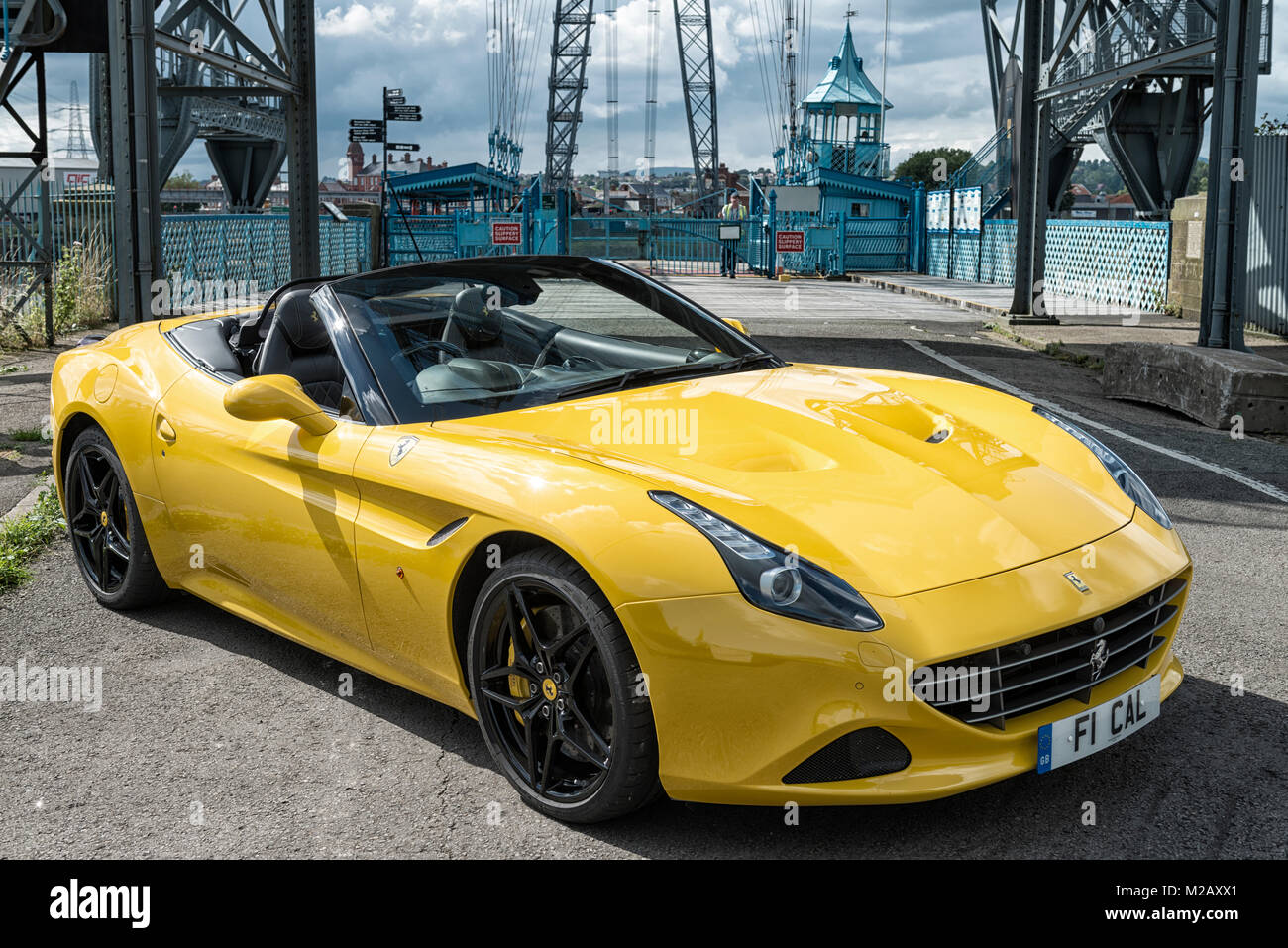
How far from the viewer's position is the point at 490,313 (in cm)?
424

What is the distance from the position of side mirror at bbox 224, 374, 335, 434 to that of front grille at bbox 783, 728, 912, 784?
1784 millimetres

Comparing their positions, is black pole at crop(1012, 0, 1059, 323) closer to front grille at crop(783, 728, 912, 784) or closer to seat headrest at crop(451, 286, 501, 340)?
seat headrest at crop(451, 286, 501, 340)

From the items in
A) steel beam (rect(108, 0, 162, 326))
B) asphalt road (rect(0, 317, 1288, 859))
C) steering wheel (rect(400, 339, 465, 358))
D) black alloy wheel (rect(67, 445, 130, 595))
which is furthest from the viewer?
steel beam (rect(108, 0, 162, 326))

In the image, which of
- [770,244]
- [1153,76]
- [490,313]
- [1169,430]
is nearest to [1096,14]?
[1153,76]

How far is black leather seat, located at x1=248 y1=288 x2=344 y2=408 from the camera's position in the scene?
13.8ft

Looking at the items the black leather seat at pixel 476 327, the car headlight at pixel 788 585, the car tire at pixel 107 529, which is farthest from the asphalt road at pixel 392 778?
the black leather seat at pixel 476 327

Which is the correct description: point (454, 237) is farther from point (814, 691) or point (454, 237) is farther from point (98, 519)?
point (814, 691)

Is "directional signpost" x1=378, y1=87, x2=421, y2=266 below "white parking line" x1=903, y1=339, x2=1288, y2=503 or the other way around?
the other way around

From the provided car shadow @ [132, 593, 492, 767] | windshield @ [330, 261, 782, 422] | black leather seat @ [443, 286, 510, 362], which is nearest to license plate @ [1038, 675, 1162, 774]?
car shadow @ [132, 593, 492, 767]

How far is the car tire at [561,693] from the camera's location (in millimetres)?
2811

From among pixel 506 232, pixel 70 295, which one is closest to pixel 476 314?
pixel 70 295

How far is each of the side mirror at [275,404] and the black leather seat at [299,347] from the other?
1.55 feet

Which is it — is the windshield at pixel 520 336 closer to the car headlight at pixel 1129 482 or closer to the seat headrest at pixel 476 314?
the seat headrest at pixel 476 314

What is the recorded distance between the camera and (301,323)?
14.0ft
